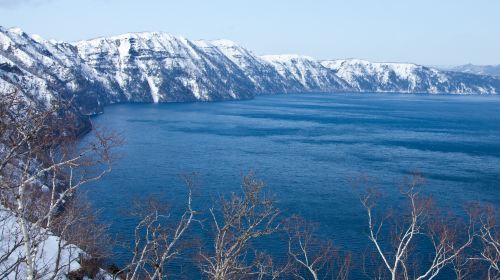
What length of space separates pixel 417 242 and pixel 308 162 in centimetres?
2513

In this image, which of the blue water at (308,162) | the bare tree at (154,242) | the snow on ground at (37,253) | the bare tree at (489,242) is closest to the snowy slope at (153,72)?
the blue water at (308,162)

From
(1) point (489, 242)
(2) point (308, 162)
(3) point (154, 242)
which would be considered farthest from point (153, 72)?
(3) point (154, 242)

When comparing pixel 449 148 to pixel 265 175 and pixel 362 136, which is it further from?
pixel 265 175

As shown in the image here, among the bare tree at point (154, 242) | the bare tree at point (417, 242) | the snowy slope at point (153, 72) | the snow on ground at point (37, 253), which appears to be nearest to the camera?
the bare tree at point (154, 242)

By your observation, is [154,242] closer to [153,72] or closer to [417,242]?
[417,242]

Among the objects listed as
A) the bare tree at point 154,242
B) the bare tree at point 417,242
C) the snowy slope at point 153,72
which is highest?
the bare tree at point 154,242

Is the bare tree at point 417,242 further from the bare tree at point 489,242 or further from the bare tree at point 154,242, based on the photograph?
the bare tree at point 154,242

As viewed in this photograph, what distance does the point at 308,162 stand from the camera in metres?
55.2

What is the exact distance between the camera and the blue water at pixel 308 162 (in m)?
37.9

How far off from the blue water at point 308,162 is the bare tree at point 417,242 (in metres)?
3.10

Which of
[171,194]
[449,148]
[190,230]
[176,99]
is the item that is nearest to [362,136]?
[449,148]

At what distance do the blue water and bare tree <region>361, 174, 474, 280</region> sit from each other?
10.2 ft

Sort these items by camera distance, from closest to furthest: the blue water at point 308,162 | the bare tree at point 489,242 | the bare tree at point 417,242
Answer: the bare tree at point 489,242 → the bare tree at point 417,242 → the blue water at point 308,162

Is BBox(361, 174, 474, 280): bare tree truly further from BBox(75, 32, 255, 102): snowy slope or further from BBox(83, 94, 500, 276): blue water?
BBox(75, 32, 255, 102): snowy slope
